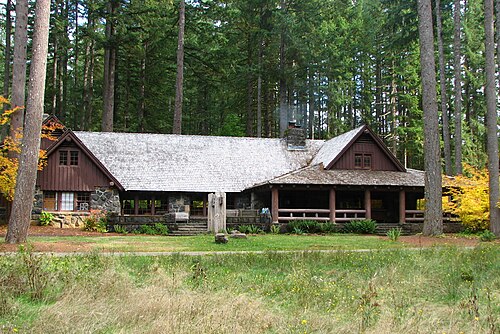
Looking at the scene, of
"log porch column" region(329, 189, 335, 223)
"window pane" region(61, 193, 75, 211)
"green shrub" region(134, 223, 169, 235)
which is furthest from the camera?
"window pane" region(61, 193, 75, 211)

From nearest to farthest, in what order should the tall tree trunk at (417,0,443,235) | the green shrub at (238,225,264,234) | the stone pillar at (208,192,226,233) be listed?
the tall tree trunk at (417,0,443,235) → the stone pillar at (208,192,226,233) → the green shrub at (238,225,264,234)

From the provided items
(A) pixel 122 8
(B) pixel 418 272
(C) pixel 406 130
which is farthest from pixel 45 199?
(C) pixel 406 130

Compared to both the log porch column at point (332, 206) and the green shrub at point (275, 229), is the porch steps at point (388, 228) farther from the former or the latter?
the green shrub at point (275, 229)

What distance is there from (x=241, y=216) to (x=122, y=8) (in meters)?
18.5

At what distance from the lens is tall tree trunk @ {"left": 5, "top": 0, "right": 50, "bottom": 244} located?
14.6 metres

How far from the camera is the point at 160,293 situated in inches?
325

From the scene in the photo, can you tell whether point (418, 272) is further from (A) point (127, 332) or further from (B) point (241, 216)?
(B) point (241, 216)

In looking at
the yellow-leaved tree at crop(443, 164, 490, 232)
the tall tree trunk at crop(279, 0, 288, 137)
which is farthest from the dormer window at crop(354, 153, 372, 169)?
the tall tree trunk at crop(279, 0, 288, 137)

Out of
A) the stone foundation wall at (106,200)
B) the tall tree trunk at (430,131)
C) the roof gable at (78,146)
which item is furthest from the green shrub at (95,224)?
the tall tree trunk at (430,131)

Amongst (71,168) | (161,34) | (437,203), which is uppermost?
(161,34)

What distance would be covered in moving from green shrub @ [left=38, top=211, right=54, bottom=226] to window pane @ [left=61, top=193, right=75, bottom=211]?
1394mm

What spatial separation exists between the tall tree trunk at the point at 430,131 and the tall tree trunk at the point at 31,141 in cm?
1412

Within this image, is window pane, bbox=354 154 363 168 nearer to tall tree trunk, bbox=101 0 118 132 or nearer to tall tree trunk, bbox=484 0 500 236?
tall tree trunk, bbox=484 0 500 236

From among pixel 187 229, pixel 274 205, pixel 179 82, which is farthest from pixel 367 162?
pixel 179 82
